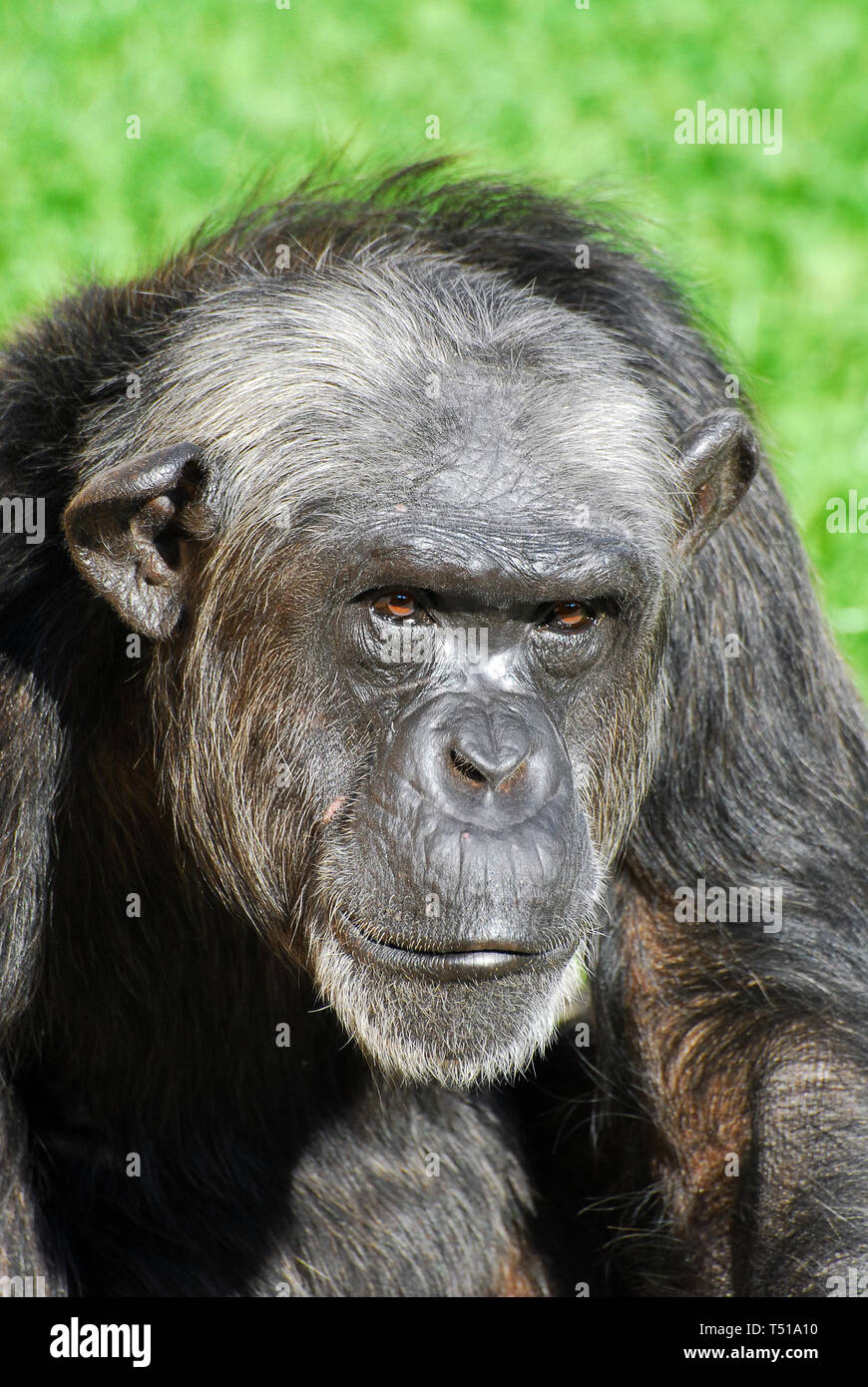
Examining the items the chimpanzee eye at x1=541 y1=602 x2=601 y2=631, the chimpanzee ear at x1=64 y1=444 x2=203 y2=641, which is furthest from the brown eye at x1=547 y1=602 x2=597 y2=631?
the chimpanzee ear at x1=64 y1=444 x2=203 y2=641

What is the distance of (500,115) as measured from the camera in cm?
1210

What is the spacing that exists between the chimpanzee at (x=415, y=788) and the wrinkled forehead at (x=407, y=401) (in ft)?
0.04

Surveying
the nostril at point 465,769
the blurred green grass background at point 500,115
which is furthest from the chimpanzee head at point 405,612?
→ the blurred green grass background at point 500,115

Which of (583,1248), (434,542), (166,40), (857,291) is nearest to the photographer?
(434,542)

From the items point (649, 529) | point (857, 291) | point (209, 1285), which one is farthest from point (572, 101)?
point (209, 1285)

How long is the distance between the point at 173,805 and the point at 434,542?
1152 mm

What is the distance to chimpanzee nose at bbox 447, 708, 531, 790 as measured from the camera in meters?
4.41

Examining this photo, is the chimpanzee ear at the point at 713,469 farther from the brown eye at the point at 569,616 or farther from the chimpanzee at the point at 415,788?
the brown eye at the point at 569,616

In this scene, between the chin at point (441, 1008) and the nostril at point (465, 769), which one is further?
the chin at point (441, 1008)

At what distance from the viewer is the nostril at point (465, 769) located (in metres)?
4.42

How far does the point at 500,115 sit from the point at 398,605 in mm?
8317

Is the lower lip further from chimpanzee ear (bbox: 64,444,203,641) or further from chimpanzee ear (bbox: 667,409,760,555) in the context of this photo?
chimpanzee ear (bbox: 667,409,760,555)

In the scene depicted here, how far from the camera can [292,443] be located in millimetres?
4812
